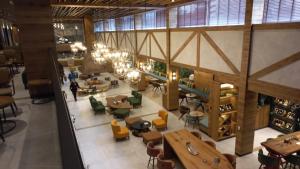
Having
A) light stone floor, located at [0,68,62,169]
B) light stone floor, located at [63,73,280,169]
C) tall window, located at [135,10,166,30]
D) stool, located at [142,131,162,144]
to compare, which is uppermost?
tall window, located at [135,10,166,30]

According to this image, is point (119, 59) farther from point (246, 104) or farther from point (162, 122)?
point (246, 104)

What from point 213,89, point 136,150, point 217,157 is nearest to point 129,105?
point 136,150

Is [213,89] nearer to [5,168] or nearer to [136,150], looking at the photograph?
[136,150]

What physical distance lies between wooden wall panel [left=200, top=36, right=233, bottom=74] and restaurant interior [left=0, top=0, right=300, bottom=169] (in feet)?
0.15

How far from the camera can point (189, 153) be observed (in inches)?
272

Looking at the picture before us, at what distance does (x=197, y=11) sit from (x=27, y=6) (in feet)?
24.7

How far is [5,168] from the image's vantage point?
11.1 ft

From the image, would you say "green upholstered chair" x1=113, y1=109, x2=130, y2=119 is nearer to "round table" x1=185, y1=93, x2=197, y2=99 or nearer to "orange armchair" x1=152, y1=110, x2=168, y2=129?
"orange armchair" x1=152, y1=110, x2=168, y2=129

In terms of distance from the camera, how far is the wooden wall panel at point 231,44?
7.97 metres

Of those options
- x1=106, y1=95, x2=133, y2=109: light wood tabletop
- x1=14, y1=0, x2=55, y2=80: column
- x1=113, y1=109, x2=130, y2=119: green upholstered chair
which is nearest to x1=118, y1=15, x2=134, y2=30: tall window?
x1=106, y1=95, x2=133, y2=109: light wood tabletop

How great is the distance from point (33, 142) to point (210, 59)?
25.5 feet

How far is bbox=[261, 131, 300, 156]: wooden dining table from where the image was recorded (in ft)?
24.5

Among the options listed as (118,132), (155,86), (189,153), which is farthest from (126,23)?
(189,153)

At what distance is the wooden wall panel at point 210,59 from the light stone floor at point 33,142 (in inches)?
263
